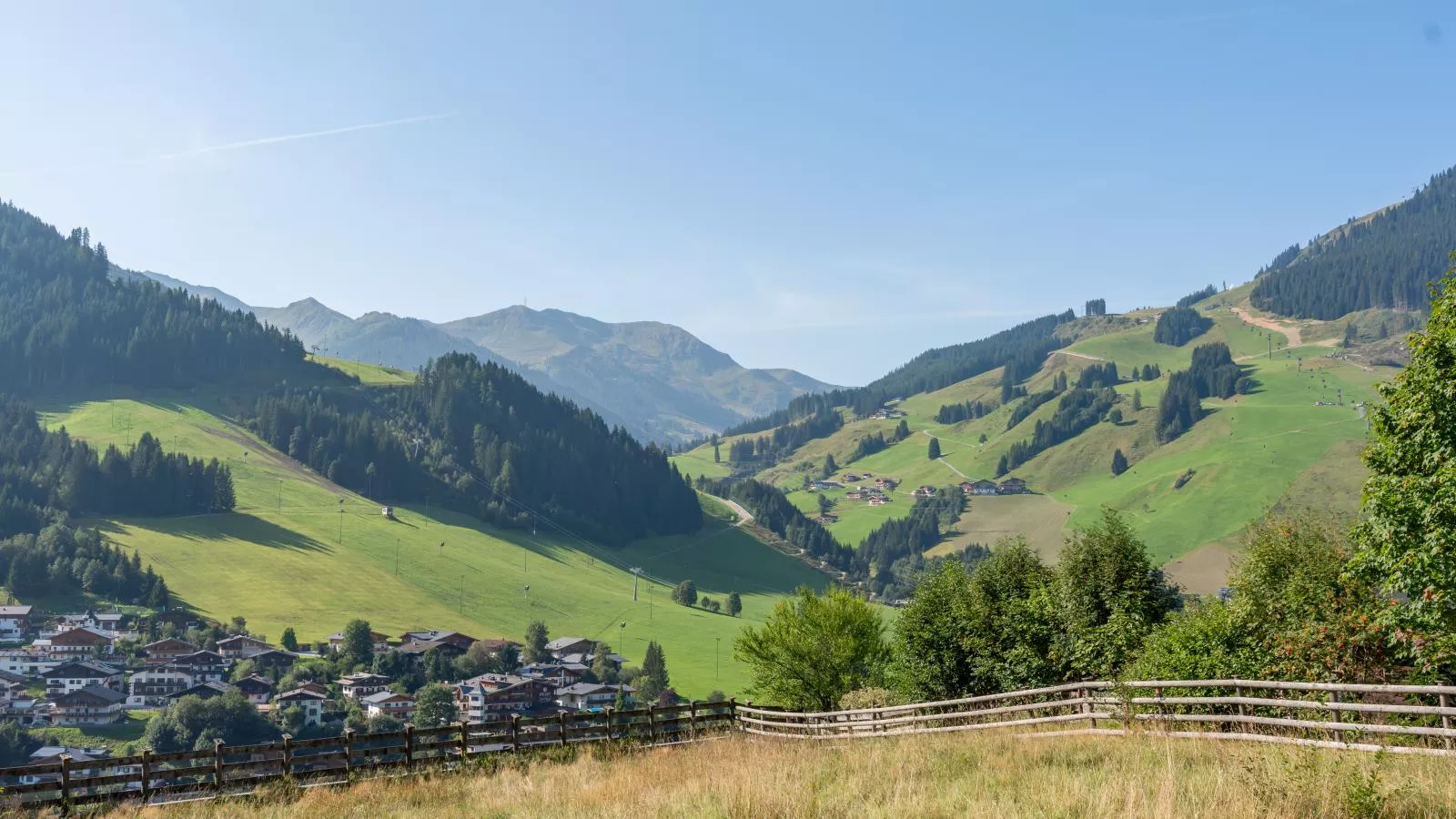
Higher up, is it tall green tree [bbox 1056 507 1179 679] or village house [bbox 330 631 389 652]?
tall green tree [bbox 1056 507 1179 679]

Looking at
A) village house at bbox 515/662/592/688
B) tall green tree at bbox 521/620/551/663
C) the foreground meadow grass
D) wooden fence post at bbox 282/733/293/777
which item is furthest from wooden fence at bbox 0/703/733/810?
tall green tree at bbox 521/620/551/663

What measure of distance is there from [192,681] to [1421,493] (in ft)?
521

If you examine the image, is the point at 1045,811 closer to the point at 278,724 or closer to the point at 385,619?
the point at 278,724

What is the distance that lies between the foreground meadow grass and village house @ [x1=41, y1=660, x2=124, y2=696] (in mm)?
147289

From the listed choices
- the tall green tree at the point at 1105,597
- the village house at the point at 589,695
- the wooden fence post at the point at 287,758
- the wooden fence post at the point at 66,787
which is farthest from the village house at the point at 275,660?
the wooden fence post at the point at 66,787

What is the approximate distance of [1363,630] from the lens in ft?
94.6

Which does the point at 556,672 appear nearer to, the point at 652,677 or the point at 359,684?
the point at 652,677

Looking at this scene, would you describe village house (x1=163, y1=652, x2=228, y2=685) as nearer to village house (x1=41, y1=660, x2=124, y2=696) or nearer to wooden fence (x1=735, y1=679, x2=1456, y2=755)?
village house (x1=41, y1=660, x2=124, y2=696)

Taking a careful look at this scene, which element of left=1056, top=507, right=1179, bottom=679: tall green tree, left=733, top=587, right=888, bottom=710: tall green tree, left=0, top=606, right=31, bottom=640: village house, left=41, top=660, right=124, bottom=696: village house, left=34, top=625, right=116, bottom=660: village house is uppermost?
left=1056, top=507, right=1179, bottom=679: tall green tree

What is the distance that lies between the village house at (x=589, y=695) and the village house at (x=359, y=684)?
27.6 meters

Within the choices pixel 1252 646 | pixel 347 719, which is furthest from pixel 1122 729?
pixel 347 719

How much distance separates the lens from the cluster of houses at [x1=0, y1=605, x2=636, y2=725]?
138m

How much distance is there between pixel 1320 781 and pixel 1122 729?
11415 mm

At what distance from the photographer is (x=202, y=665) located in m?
149
